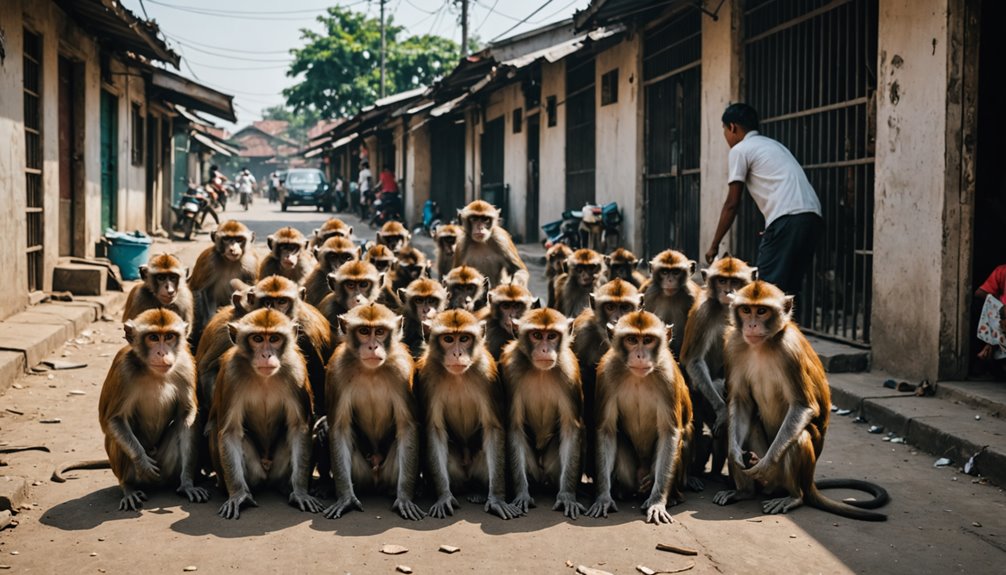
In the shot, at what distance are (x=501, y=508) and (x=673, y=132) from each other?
9552 mm

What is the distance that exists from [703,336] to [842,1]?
421cm

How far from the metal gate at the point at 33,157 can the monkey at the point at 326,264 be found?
17.4ft

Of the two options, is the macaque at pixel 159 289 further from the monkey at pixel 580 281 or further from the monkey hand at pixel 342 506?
the monkey at pixel 580 281

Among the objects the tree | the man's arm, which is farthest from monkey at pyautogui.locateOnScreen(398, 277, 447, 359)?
the tree

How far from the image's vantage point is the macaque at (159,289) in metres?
7.98

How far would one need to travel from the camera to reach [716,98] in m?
12.4

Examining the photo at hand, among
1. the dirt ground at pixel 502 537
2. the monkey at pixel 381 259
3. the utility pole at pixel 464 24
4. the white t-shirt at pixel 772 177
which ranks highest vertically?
the utility pole at pixel 464 24

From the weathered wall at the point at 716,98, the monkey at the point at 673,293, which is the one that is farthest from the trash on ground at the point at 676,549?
the weathered wall at the point at 716,98

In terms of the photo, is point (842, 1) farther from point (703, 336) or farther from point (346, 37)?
point (346, 37)

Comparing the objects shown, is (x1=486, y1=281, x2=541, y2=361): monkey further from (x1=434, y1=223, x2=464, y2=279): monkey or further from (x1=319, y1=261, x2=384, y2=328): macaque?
(x1=434, y1=223, x2=464, y2=279): monkey

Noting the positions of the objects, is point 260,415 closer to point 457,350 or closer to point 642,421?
point 457,350

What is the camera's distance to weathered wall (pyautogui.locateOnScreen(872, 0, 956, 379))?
790 cm

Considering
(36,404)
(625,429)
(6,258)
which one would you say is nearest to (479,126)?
(6,258)

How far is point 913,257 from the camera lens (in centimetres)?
823
